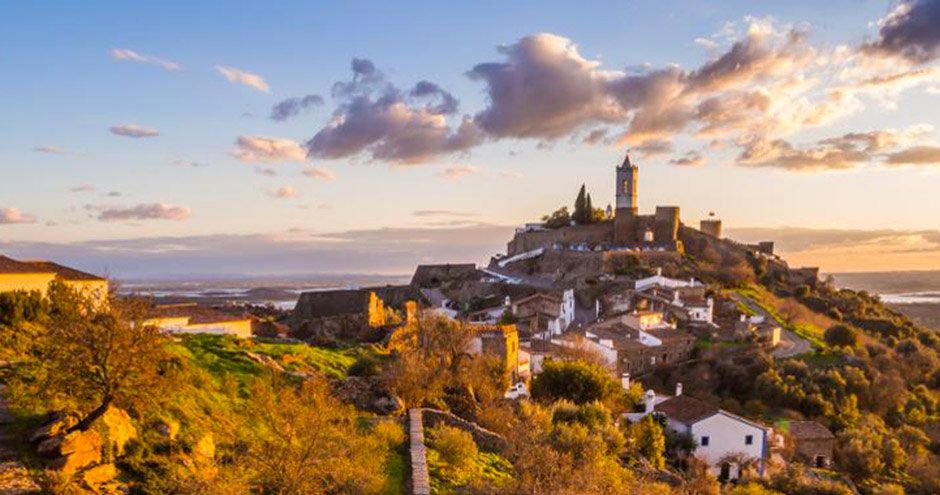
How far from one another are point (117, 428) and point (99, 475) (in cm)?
118

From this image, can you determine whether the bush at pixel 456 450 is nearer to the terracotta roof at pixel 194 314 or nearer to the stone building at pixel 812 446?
the terracotta roof at pixel 194 314

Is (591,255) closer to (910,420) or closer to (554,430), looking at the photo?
(910,420)

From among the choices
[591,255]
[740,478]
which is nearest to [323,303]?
[740,478]

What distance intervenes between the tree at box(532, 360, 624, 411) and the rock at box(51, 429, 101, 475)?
19.5 meters

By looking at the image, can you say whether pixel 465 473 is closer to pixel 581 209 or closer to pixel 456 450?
pixel 456 450

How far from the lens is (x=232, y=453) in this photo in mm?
11734

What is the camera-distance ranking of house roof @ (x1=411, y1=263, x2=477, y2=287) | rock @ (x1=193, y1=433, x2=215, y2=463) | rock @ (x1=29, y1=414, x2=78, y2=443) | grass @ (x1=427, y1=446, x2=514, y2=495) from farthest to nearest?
house roof @ (x1=411, y1=263, x2=477, y2=287) → grass @ (x1=427, y1=446, x2=514, y2=495) → rock @ (x1=193, y1=433, x2=215, y2=463) → rock @ (x1=29, y1=414, x2=78, y2=443)

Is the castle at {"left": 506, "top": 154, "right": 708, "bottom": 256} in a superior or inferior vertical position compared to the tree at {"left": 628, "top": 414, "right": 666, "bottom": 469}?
superior

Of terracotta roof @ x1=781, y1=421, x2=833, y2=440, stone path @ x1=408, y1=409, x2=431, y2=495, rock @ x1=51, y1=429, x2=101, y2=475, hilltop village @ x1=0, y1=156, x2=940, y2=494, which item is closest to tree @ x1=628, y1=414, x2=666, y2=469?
hilltop village @ x1=0, y1=156, x2=940, y2=494

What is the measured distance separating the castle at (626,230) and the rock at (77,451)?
6625 centimetres

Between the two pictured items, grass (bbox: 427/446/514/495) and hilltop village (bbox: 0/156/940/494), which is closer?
grass (bbox: 427/446/514/495)

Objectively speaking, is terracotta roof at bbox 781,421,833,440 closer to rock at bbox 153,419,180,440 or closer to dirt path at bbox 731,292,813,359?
dirt path at bbox 731,292,813,359

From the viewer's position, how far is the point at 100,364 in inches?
396

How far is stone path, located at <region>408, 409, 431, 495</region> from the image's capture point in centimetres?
1259
